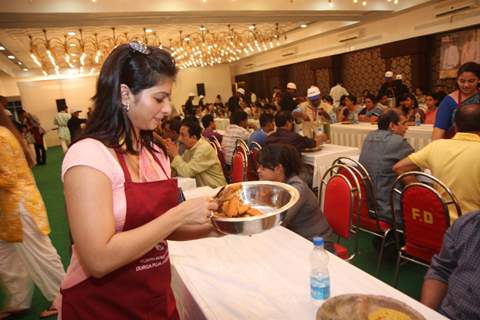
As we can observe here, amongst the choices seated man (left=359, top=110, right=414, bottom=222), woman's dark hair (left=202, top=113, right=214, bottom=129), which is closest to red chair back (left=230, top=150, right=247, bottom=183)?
seated man (left=359, top=110, right=414, bottom=222)

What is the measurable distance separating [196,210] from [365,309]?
23.0 inches

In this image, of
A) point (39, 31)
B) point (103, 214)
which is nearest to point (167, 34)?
point (39, 31)

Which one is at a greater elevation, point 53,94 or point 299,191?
point 53,94

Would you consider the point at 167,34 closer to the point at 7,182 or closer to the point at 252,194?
the point at 7,182

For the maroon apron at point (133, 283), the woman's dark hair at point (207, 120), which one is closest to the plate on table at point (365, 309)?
the maroon apron at point (133, 283)

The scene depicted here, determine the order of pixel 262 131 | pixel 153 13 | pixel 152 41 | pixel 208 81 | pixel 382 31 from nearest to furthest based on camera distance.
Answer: pixel 262 131
pixel 153 13
pixel 382 31
pixel 152 41
pixel 208 81

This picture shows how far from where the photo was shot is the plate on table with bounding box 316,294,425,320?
968 mm

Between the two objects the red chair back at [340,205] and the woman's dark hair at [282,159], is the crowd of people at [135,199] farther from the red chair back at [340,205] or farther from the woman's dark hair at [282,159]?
the red chair back at [340,205]

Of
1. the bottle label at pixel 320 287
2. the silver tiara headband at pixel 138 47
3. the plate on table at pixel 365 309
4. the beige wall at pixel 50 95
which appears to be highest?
the beige wall at pixel 50 95

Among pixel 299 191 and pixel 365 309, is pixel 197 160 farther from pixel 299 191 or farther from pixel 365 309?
pixel 365 309

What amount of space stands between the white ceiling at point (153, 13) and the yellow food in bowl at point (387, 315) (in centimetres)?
587

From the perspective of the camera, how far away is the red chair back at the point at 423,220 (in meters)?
1.99

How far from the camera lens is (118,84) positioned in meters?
1.01

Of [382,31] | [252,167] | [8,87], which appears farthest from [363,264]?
[8,87]
